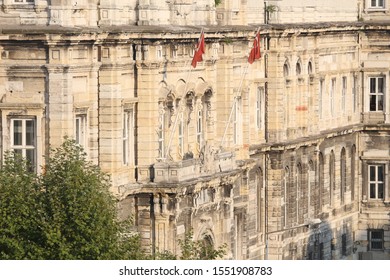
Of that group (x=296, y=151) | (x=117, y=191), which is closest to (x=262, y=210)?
(x=296, y=151)

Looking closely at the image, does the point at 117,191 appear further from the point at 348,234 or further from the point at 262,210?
the point at 348,234

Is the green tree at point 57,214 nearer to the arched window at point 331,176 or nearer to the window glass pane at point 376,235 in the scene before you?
the arched window at point 331,176

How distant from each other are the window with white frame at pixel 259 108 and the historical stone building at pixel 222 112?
16 cm

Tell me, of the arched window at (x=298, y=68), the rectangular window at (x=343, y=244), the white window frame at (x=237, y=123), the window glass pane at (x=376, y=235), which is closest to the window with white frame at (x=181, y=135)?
the white window frame at (x=237, y=123)

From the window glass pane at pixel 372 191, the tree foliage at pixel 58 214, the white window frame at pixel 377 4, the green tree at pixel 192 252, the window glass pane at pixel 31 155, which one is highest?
the white window frame at pixel 377 4

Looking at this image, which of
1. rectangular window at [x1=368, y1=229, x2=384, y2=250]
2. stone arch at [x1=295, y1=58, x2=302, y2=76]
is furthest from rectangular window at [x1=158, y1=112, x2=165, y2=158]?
rectangular window at [x1=368, y1=229, x2=384, y2=250]

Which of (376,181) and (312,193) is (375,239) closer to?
(376,181)

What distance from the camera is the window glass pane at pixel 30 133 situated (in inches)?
3371

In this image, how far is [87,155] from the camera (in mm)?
87688

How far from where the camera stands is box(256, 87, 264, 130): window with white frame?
113 metres

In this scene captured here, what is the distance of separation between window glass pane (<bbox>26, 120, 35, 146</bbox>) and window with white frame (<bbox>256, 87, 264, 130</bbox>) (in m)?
28.0

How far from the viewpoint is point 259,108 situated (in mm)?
113125

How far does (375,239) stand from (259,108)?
19116 millimetres

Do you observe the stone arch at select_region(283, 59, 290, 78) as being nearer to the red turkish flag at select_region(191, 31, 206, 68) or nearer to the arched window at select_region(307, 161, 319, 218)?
the arched window at select_region(307, 161, 319, 218)
